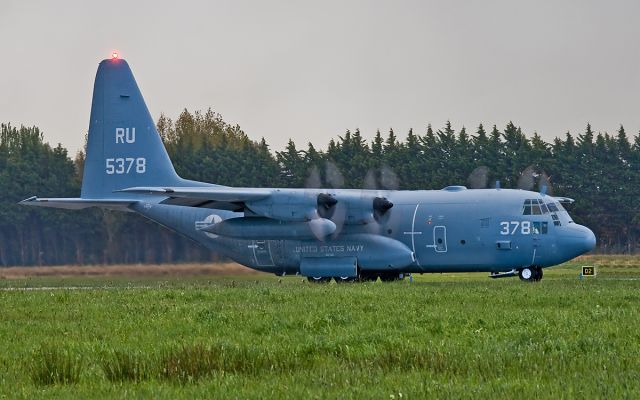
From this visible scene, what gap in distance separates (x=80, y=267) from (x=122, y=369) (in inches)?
1461

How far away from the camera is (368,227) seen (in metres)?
42.6

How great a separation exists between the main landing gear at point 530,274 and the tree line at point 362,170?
2609cm

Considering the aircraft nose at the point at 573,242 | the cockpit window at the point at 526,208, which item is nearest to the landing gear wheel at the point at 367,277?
the cockpit window at the point at 526,208

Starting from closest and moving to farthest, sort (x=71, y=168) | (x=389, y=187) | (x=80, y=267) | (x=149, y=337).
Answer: (x=149, y=337) → (x=389, y=187) → (x=80, y=267) → (x=71, y=168)

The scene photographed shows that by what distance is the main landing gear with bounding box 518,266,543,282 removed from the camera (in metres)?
41.1

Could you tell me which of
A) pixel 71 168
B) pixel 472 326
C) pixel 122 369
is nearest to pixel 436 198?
pixel 472 326

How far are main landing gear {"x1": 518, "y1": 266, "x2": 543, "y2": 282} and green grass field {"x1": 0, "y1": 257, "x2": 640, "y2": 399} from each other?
1436cm

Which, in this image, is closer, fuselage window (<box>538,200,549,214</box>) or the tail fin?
fuselage window (<box>538,200,549,214</box>)

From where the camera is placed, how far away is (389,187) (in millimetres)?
45938

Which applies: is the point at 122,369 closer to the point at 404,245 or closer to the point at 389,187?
the point at 404,245

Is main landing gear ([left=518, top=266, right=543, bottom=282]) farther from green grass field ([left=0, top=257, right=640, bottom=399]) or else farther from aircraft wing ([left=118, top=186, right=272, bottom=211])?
green grass field ([left=0, top=257, right=640, bottom=399])

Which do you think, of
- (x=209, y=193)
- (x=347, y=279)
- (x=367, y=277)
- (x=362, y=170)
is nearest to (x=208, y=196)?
(x=209, y=193)

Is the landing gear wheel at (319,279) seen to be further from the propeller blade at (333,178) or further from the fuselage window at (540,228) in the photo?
the fuselage window at (540,228)

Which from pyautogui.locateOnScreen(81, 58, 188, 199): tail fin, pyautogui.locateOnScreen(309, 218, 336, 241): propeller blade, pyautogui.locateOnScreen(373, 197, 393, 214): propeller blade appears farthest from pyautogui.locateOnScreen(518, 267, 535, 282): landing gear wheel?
pyautogui.locateOnScreen(81, 58, 188, 199): tail fin
